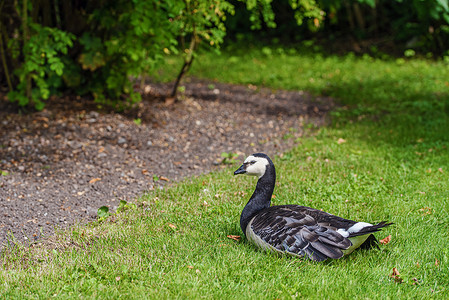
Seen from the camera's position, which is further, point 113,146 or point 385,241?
point 113,146

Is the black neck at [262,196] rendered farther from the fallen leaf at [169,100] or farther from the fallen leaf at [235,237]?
the fallen leaf at [169,100]

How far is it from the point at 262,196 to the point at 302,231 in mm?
599

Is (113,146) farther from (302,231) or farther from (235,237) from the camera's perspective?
(302,231)

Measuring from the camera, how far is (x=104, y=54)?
284 inches

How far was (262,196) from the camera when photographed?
4008 millimetres

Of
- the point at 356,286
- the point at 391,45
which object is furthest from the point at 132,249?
the point at 391,45

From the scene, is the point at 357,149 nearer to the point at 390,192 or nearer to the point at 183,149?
the point at 390,192

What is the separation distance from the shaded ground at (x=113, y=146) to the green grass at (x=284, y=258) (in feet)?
1.49

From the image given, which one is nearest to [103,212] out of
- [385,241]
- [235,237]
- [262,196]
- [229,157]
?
[235,237]

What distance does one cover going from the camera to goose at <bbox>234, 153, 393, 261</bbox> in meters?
3.40

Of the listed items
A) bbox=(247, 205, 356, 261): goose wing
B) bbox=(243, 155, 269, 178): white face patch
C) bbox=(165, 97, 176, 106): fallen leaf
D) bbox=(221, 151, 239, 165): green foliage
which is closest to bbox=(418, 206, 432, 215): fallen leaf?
bbox=(247, 205, 356, 261): goose wing

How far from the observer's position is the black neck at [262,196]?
3975 millimetres

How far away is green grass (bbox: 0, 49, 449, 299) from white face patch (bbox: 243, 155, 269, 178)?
0.62m

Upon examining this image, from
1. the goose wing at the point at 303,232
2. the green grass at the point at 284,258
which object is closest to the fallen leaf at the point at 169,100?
the green grass at the point at 284,258
